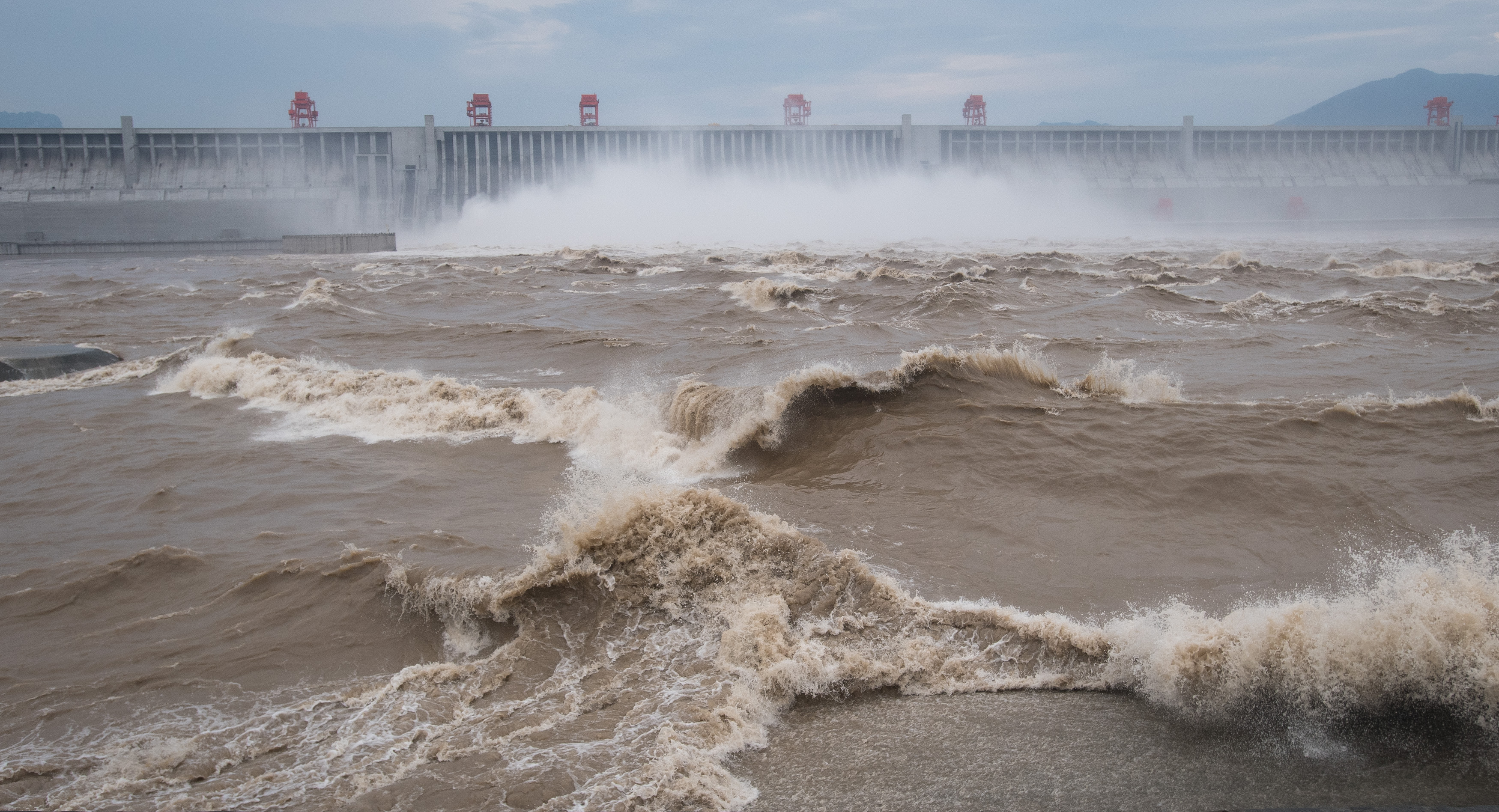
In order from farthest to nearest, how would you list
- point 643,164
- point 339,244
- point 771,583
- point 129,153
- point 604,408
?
1. point 643,164
2. point 129,153
3. point 339,244
4. point 604,408
5. point 771,583

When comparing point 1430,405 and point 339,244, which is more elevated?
point 339,244

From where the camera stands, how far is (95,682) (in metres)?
3.41

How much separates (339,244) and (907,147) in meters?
25.5

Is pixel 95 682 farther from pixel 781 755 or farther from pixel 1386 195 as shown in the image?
pixel 1386 195

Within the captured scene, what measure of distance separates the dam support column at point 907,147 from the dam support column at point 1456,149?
84.0 ft

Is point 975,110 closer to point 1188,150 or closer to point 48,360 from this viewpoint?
point 1188,150

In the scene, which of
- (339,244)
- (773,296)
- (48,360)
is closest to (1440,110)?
(773,296)

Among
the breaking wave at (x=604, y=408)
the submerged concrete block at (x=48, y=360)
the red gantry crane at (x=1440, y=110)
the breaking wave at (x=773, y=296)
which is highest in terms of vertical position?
the red gantry crane at (x=1440, y=110)

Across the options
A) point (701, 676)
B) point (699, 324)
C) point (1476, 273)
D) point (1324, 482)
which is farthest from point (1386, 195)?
point (701, 676)

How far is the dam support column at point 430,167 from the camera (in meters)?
37.8

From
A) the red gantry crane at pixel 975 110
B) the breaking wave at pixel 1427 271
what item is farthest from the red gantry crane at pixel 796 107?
the breaking wave at pixel 1427 271

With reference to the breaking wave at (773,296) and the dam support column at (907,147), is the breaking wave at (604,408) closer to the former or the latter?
the breaking wave at (773,296)

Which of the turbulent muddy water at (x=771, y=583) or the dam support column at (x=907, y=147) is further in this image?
the dam support column at (x=907, y=147)

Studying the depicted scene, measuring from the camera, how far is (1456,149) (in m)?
42.2
